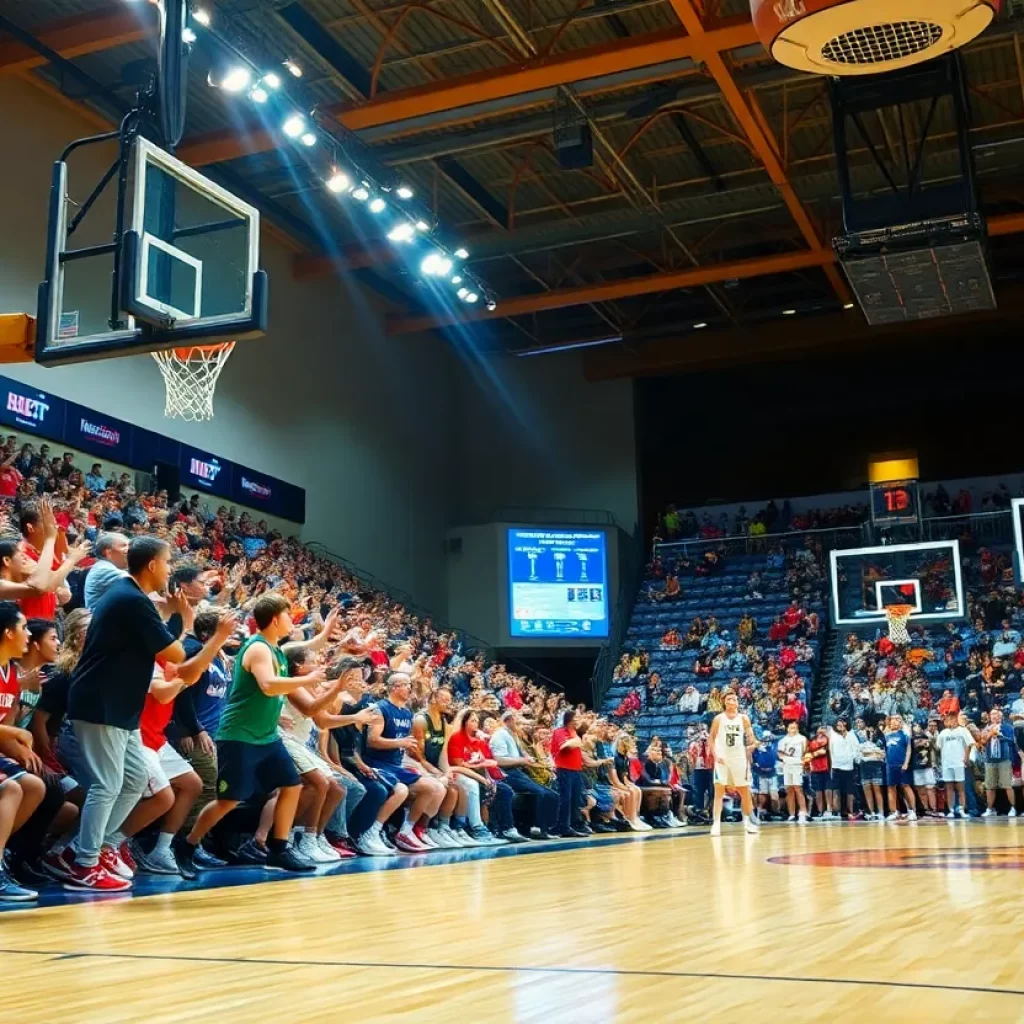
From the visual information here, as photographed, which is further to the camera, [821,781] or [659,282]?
[659,282]

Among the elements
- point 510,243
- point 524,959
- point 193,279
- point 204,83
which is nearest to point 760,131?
point 510,243

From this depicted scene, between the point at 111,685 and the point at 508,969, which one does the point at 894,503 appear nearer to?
the point at 111,685

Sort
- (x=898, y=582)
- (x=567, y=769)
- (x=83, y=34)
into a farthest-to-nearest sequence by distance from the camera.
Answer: (x=898, y=582) < (x=83, y=34) < (x=567, y=769)

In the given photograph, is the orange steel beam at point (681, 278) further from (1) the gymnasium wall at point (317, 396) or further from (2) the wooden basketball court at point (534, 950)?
(2) the wooden basketball court at point (534, 950)

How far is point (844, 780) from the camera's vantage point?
19453 mm

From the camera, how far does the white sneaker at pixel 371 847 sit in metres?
9.27

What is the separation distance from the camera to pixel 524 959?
11.7 ft

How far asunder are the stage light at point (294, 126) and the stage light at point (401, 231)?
10.5ft

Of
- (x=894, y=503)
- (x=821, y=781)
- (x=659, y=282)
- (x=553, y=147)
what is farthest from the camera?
(x=894, y=503)

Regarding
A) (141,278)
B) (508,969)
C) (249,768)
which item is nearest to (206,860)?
(249,768)

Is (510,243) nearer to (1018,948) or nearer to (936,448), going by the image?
(936,448)

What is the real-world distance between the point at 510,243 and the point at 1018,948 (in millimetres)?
19704

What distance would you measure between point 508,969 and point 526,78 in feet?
46.5

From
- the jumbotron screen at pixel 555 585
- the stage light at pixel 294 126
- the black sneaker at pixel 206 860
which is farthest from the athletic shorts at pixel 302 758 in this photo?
the jumbotron screen at pixel 555 585
